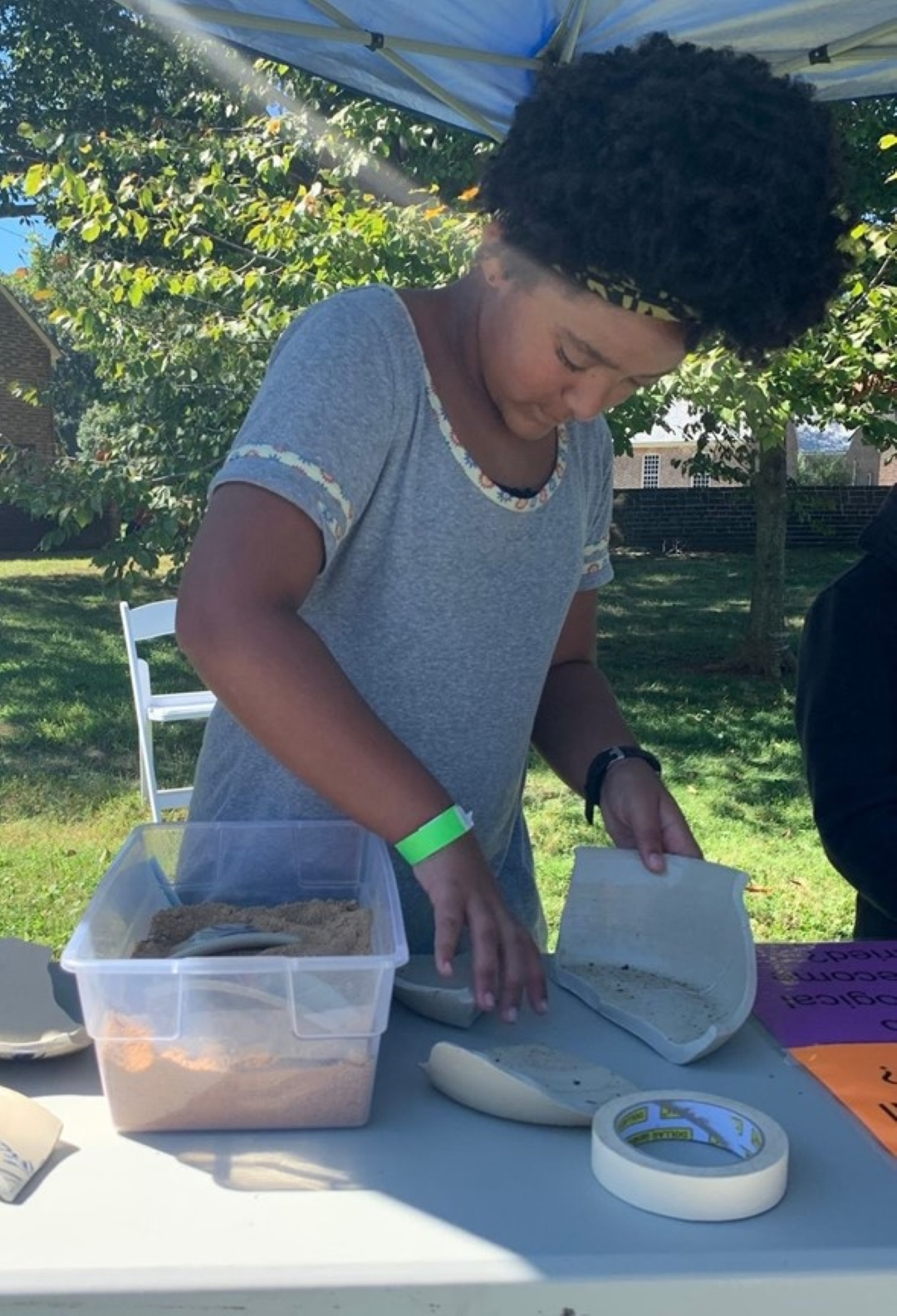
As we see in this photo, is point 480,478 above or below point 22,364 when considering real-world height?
below

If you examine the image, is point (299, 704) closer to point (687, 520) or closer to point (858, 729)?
point (858, 729)

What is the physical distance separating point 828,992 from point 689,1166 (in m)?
0.54

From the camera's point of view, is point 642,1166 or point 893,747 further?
point 893,747

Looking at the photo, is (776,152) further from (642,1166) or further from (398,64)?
(398,64)

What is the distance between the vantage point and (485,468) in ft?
4.73

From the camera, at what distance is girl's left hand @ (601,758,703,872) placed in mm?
Result: 1493

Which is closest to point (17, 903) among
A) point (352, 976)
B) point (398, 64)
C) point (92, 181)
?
point (398, 64)

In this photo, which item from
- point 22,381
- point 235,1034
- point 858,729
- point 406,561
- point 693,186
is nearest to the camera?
point 235,1034

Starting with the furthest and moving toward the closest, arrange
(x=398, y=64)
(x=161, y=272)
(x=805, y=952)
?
(x=161, y=272)
(x=398, y=64)
(x=805, y=952)

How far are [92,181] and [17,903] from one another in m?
3.27

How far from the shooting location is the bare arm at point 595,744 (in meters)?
1.51

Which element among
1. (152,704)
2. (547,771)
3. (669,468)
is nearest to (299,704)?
(152,704)

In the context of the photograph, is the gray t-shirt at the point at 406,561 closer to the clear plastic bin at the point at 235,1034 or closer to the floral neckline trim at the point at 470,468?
the floral neckline trim at the point at 470,468

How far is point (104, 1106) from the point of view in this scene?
3.61 feet
